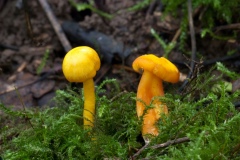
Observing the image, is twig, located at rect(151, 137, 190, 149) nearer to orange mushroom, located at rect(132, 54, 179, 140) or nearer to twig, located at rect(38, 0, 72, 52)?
orange mushroom, located at rect(132, 54, 179, 140)

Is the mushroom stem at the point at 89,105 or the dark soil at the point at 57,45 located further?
the dark soil at the point at 57,45

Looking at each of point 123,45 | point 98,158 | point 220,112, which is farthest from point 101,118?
point 123,45

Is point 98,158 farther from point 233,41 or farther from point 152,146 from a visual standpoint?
point 233,41

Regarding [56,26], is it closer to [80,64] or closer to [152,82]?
[152,82]

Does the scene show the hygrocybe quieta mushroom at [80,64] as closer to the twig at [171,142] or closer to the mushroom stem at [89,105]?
the mushroom stem at [89,105]

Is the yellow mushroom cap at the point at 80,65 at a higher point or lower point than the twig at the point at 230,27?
higher

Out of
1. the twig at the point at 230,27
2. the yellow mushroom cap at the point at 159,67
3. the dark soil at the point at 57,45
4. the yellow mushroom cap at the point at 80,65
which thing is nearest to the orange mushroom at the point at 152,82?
the yellow mushroom cap at the point at 159,67
